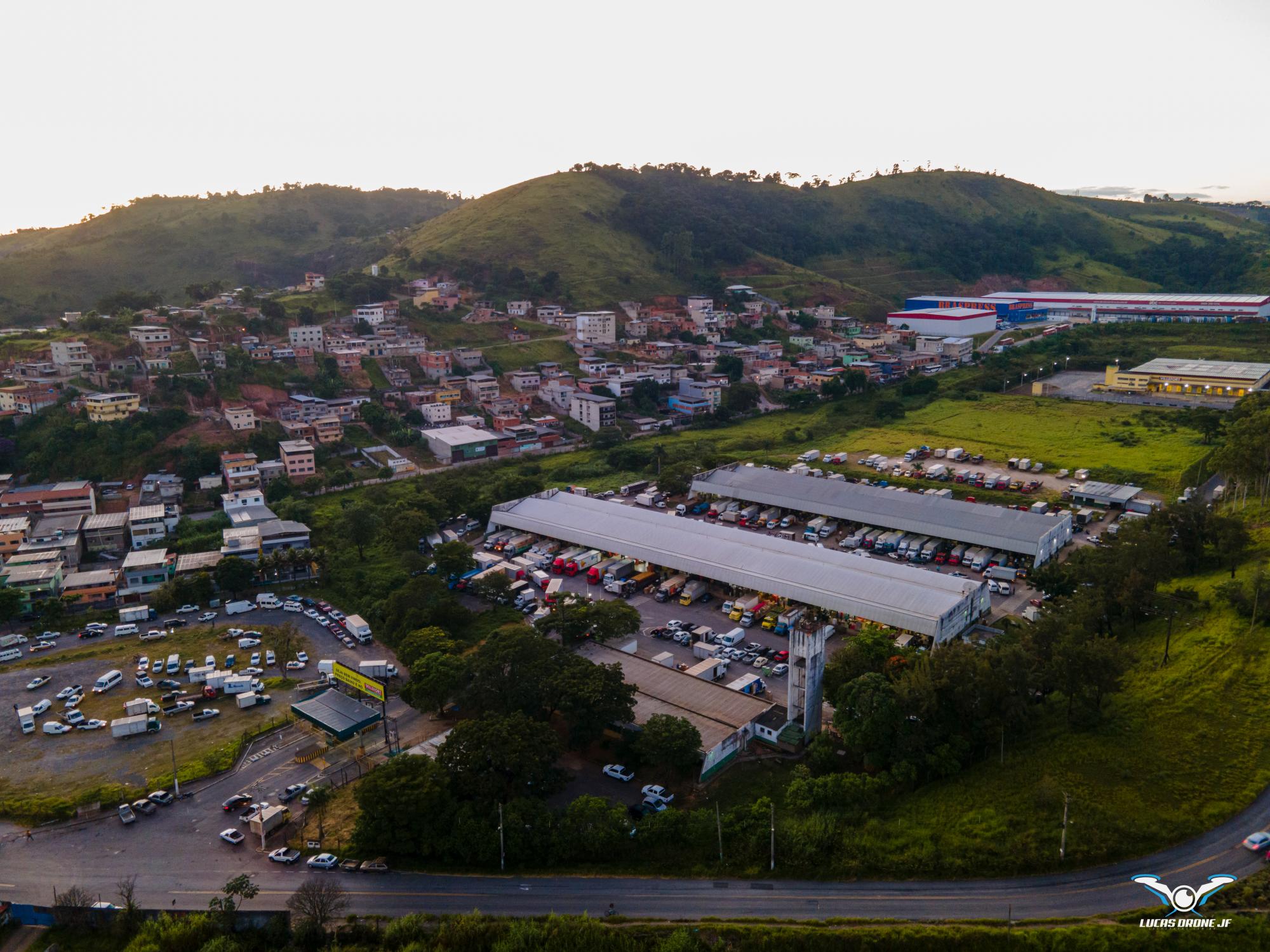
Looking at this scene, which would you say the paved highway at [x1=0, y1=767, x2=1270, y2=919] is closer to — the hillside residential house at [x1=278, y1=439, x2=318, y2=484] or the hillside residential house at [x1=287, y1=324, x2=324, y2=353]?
the hillside residential house at [x1=278, y1=439, x2=318, y2=484]

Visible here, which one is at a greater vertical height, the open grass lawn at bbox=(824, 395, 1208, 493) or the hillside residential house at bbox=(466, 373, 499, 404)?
the hillside residential house at bbox=(466, 373, 499, 404)

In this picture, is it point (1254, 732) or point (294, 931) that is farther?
point (1254, 732)

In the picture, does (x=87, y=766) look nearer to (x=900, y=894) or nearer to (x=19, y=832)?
(x=19, y=832)

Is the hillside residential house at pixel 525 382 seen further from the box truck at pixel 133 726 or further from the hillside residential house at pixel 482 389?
the box truck at pixel 133 726

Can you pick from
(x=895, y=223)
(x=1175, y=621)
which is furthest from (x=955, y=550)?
(x=895, y=223)

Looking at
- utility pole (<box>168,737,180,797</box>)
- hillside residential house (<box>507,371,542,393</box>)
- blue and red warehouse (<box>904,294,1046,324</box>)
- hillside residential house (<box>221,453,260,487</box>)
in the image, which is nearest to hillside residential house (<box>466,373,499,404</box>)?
hillside residential house (<box>507,371,542,393</box>)

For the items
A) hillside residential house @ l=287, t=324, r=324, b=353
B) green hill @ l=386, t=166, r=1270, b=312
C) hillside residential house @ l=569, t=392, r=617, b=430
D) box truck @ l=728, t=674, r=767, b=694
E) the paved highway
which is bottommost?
the paved highway

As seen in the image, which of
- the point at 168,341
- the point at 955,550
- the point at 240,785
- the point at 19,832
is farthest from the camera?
the point at 168,341
